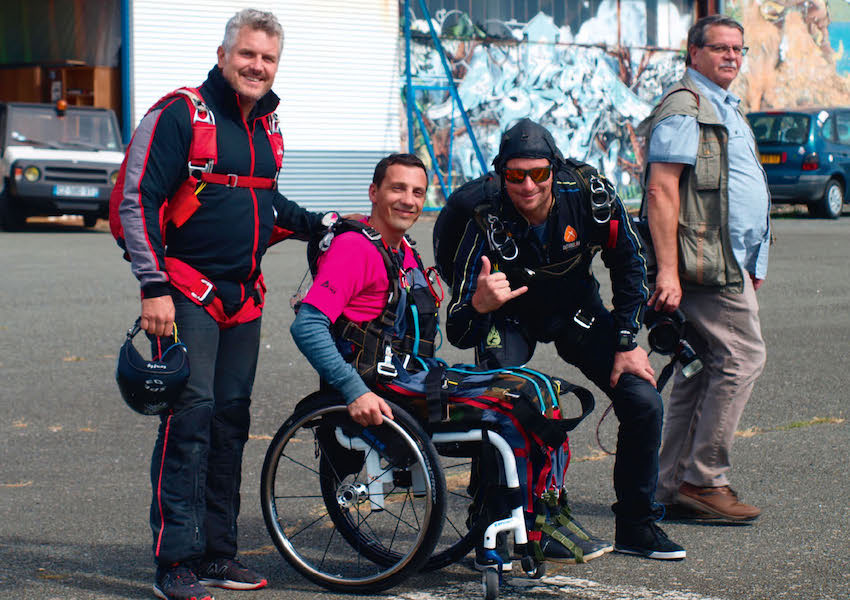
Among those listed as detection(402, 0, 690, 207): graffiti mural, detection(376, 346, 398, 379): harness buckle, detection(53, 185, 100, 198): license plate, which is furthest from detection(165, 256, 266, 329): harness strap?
detection(402, 0, 690, 207): graffiti mural

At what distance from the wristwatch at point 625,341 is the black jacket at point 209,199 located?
133cm

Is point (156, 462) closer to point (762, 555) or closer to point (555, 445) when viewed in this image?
→ point (555, 445)

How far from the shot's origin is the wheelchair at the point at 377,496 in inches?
165

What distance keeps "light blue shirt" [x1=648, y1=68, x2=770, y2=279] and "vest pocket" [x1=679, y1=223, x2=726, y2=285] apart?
0.08 meters

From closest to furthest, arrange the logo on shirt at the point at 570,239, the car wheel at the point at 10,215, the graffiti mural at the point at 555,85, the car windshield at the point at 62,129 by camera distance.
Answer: the logo on shirt at the point at 570,239
the car wheel at the point at 10,215
the car windshield at the point at 62,129
the graffiti mural at the point at 555,85

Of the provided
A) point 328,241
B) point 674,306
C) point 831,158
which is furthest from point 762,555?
point 831,158

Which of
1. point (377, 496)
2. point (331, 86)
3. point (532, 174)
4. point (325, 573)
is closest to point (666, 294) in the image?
point (532, 174)

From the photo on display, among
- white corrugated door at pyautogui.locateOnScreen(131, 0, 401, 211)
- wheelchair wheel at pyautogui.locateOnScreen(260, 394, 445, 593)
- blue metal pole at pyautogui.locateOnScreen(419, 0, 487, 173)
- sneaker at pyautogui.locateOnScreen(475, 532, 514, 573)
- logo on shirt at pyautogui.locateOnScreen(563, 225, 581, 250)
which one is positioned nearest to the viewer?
sneaker at pyautogui.locateOnScreen(475, 532, 514, 573)

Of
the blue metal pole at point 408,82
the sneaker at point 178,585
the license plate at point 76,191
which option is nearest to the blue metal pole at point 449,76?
the blue metal pole at point 408,82

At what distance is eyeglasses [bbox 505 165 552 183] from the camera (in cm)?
454

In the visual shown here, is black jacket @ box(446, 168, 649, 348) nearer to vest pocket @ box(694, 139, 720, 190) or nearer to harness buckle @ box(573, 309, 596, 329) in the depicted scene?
harness buckle @ box(573, 309, 596, 329)

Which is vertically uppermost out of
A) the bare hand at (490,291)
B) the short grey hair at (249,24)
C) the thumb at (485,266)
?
the short grey hair at (249,24)

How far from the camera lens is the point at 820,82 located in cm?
3572

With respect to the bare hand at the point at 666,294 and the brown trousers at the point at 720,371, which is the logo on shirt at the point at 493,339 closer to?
the bare hand at the point at 666,294
